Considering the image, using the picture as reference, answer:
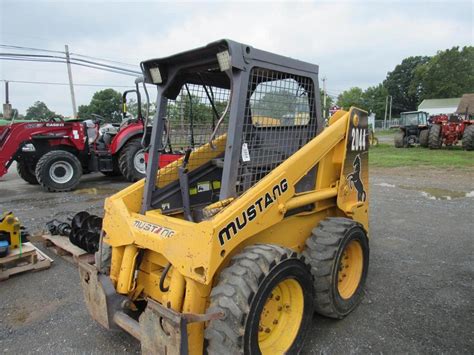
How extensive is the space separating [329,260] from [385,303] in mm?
958

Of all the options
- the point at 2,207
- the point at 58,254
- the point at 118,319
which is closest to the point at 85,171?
the point at 2,207

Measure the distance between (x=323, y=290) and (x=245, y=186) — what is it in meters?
1.04

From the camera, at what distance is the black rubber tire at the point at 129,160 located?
31.8 ft

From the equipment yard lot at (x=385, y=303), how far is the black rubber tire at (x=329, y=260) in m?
0.15

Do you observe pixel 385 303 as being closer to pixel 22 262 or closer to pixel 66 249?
pixel 66 249

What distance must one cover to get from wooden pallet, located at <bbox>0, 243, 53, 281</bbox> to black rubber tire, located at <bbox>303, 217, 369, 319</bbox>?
3.12m

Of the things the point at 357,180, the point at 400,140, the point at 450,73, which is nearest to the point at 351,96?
the point at 450,73

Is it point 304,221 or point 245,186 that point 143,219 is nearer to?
point 245,186

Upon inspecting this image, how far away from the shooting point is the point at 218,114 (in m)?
3.39

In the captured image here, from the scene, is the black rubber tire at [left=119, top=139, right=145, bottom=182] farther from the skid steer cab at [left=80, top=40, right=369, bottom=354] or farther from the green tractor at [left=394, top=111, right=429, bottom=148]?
the green tractor at [left=394, top=111, right=429, bottom=148]

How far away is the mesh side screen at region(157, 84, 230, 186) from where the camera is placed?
10.6 feet

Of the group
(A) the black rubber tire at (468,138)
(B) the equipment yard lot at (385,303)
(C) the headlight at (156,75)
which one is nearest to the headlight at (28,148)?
(B) the equipment yard lot at (385,303)

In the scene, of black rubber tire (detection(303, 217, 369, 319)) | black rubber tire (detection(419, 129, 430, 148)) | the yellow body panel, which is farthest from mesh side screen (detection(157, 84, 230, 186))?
black rubber tire (detection(419, 129, 430, 148))

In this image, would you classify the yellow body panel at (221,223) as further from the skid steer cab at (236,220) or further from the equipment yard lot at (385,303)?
the equipment yard lot at (385,303)
